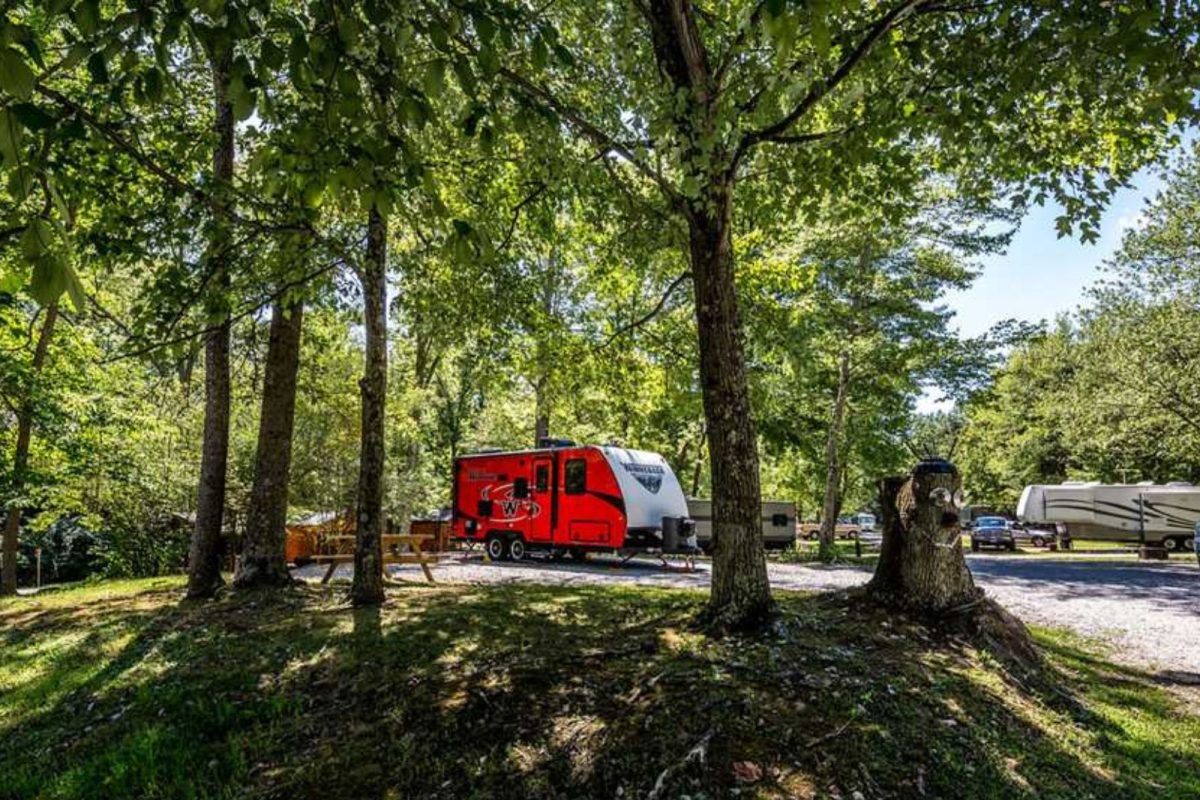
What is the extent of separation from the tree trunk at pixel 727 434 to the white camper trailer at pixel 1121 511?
2486 cm

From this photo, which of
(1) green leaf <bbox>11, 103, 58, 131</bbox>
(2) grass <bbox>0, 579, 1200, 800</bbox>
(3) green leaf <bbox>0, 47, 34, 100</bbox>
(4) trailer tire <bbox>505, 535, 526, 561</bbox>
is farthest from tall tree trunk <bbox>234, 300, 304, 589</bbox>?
(4) trailer tire <bbox>505, 535, 526, 561</bbox>

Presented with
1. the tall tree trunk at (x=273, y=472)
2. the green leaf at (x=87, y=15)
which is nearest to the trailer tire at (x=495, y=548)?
the tall tree trunk at (x=273, y=472)

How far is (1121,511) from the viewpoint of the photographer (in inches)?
1063

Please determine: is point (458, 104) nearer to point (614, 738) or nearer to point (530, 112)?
point (530, 112)

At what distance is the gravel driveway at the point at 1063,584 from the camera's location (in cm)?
816

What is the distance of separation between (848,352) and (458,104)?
15294 mm

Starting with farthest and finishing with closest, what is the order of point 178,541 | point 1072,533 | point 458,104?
point 1072,533
point 178,541
point 458,104

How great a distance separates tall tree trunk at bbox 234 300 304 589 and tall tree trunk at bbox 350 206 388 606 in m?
1.61

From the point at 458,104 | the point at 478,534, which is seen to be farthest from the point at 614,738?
the point at 478,534

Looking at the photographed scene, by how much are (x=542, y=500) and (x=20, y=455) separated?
32.7 ft

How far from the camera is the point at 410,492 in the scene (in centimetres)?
2128

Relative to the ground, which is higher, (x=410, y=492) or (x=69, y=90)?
(x=69, y=90)

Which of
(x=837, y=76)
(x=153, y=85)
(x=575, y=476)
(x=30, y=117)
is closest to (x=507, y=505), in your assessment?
(x=575, y=476)

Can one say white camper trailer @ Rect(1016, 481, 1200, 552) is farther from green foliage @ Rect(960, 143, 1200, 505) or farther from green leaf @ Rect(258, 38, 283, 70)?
green leaf @ Rect(258, 38, 283, 70)
